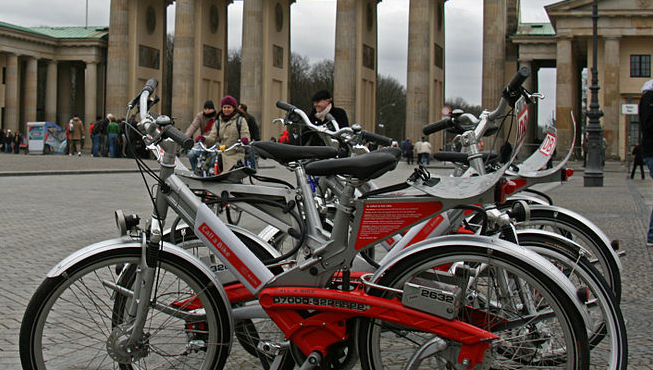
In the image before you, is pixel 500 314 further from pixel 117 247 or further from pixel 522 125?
pixel 117 247

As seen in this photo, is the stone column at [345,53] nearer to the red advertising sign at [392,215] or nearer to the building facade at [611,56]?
the building facade at [611,56]

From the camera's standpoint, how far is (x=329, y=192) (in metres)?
5.95

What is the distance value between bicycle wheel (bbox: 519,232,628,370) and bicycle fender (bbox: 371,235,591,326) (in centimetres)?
15

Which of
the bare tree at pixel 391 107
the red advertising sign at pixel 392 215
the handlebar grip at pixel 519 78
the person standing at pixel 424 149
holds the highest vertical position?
the bare tree at pixel 391 107

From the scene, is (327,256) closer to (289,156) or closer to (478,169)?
(289,156)

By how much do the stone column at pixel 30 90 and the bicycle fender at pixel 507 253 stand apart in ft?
196

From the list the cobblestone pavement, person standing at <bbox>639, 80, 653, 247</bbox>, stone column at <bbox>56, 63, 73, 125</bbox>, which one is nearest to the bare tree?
stone column at <bbox>56, 63, 73, 125</bbox>

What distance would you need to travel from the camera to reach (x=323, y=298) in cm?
327

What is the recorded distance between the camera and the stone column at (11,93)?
55688 millimetres

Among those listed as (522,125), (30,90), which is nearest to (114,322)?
(522,125)

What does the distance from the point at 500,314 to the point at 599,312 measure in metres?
0.38

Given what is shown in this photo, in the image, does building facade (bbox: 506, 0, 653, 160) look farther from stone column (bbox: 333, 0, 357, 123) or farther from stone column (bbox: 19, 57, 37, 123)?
stone column (bbox: 19, 57, 37, 123)

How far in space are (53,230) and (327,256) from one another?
7.28 m

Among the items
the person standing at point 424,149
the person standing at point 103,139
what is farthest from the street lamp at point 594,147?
the person standing at point 103,139
